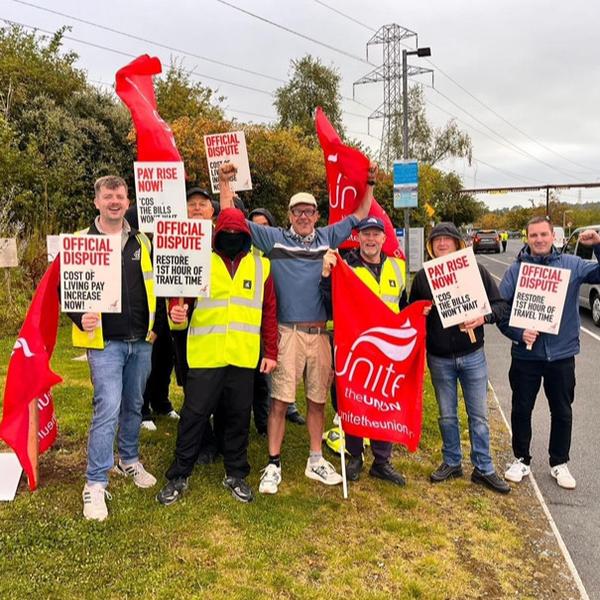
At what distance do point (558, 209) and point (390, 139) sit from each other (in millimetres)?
46728

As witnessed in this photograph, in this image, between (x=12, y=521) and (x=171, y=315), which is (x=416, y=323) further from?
(x=12, y=521)

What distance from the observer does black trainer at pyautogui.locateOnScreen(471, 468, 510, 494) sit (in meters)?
4.57

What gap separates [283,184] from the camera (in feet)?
55.6

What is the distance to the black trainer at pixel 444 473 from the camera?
473 cm

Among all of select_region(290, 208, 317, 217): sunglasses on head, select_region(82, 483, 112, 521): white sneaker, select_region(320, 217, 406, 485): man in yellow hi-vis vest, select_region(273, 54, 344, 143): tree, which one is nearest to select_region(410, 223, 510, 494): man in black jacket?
select_region(320, 217, 406, 485): man in yellow hi-vis vest

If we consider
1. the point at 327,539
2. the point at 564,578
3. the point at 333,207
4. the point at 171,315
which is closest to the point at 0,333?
the point at 333,207

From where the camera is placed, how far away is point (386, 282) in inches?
179

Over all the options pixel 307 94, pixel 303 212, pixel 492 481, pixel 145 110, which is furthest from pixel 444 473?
pixel 307 94

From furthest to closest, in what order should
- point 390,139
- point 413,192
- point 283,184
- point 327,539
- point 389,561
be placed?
point 390,139
point 283,184
point 413,192
point 327,539
point 389,561

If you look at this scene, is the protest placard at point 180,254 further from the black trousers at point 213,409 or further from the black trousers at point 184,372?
the black trousers at point 184,372

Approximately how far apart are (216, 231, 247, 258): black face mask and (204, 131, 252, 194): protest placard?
210cm

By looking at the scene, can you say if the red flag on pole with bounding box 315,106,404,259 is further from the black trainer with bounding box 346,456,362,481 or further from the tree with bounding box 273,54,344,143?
the tree with bounding box 273,54,344,143

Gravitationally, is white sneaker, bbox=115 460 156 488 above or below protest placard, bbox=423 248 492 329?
below

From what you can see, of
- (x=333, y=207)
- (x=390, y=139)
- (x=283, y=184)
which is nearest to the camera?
(x=333, y=207)
